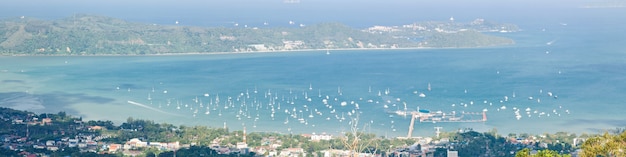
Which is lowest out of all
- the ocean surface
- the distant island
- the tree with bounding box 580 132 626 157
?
the ocean surface

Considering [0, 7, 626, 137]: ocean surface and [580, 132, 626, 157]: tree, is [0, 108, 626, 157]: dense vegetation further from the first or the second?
[580, 132, 626, 157]: tree

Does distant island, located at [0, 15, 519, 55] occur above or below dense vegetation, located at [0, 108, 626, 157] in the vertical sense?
above

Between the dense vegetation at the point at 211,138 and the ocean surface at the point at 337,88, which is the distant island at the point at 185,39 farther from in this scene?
the dense vegetation at the point at 211,138

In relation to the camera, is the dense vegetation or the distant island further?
the distant island

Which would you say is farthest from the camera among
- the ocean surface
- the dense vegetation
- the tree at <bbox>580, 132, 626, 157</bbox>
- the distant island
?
the distant island

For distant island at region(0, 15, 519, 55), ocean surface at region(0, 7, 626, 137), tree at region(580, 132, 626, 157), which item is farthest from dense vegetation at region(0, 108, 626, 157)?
distant island at region(0, 15, 519, 55)

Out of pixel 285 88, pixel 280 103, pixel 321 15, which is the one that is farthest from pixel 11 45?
pixel 321 15

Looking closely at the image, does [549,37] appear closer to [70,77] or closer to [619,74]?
[619,74]

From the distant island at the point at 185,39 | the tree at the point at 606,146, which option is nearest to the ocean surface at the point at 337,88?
the distant island at the point at 185,39

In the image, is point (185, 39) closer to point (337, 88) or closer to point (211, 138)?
point (337, 88)
